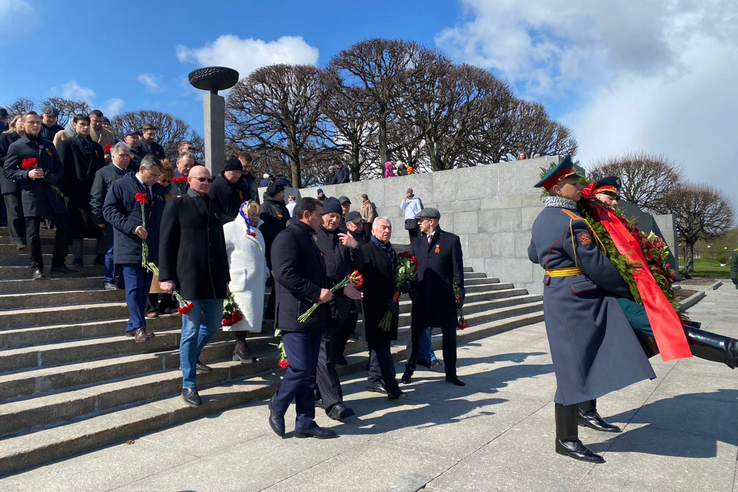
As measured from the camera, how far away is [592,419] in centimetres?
453

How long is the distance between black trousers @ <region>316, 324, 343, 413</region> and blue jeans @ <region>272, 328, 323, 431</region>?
0.41 metres

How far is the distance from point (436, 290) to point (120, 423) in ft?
11.4

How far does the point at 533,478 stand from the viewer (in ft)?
11.4

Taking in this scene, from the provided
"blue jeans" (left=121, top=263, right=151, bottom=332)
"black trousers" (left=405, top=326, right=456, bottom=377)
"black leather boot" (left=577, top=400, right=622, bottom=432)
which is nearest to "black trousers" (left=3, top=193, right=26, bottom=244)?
"blue jeans" (left=121, top=263, right=151, bottom=332)

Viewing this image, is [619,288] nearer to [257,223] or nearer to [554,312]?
[554,312]

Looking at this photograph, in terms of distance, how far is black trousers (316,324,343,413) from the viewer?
4.76 meters

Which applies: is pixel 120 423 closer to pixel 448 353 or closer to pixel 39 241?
pixel 39 241

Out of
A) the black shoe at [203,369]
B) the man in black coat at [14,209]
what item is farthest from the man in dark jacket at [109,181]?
the black shoe at [203,369]

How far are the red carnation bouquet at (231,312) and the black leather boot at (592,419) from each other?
3276 mm

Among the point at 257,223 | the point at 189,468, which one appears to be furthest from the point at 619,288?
the point at 257,223

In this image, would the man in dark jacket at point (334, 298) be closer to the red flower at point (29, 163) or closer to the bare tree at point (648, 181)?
the red flower at point (29, 163)

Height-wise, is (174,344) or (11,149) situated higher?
(11,149)

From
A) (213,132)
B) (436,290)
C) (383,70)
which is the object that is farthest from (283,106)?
(436,290)

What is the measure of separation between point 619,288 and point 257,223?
362 centimetres
